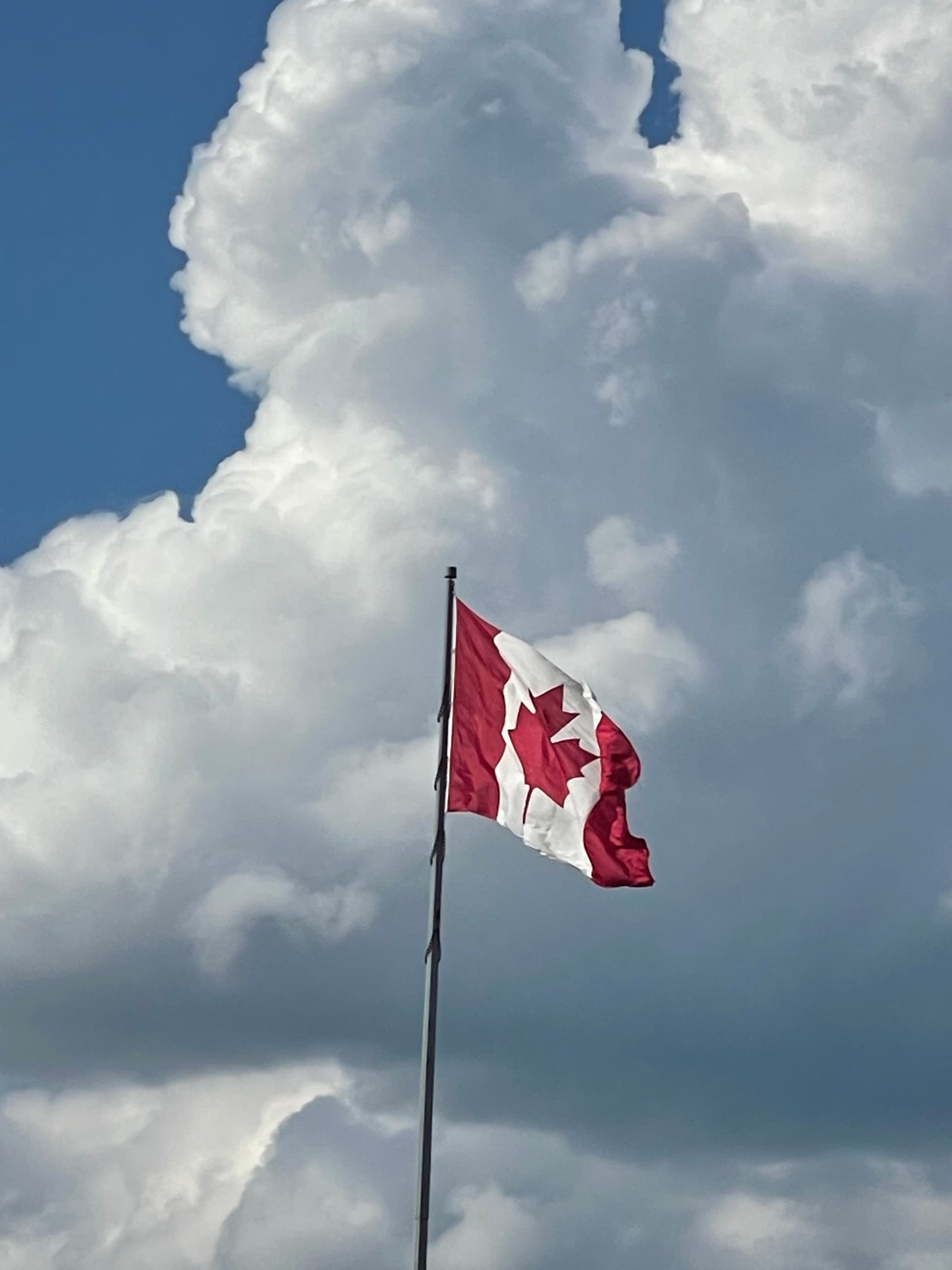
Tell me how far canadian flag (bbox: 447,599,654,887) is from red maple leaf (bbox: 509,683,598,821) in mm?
18

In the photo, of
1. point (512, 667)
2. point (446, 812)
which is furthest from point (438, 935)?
point (512, 667)

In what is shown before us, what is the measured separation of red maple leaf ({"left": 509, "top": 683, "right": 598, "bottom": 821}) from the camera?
6519 cm

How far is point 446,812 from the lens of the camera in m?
63.8

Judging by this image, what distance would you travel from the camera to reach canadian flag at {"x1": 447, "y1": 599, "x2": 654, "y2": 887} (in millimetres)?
64812

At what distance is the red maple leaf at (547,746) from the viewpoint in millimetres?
65188

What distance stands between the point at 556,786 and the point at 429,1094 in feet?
27.6

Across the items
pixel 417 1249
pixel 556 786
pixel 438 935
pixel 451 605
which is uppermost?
pixel 451 605

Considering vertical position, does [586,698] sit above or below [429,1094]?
above

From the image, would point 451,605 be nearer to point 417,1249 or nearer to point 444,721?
point 444,721

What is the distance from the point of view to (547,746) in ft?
214

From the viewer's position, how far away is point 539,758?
65.3 m

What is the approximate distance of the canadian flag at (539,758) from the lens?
64812 millimetres

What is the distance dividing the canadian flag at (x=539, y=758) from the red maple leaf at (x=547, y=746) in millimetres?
18

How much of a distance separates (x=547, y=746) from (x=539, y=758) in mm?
395
